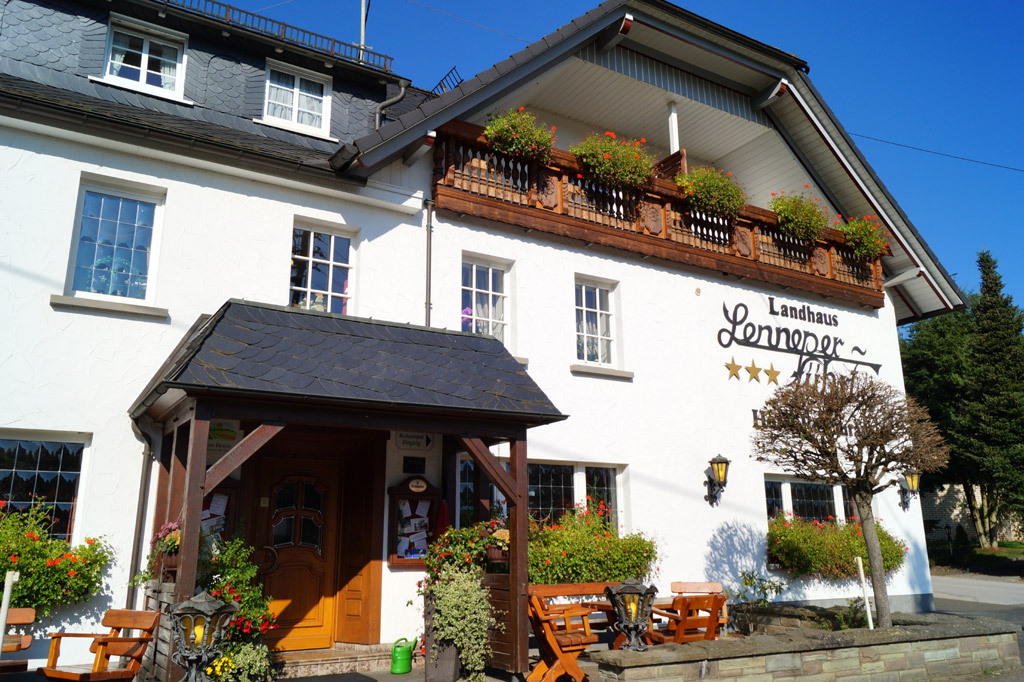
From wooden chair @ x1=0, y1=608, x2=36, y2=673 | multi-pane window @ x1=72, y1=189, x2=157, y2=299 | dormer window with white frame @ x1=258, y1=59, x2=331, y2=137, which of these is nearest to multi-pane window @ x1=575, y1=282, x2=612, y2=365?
dormer window with white frame @ x1=258, y1=59, x2=331, y2=137

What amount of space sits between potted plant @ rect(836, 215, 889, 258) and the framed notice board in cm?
986

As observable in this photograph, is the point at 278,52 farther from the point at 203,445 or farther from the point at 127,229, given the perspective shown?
the point at 203,445

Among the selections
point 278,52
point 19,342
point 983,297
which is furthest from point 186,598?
point 983,297

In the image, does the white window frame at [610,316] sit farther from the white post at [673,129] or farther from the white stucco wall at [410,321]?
the white post at [673,129]

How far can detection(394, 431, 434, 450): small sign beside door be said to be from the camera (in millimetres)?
9594

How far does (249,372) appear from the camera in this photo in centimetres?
689

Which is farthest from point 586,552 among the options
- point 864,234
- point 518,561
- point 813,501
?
point 864,234

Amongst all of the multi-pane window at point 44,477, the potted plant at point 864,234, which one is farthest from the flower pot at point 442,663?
the potted plant at point 864,234

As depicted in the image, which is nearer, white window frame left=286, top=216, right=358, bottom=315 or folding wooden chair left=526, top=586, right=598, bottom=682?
folding wooden chair left=526, top=586, right=598, bottom=682

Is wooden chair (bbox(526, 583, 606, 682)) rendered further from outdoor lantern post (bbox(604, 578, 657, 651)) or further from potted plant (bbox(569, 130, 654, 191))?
potted plant (bbox(569, 130, 654, 191))

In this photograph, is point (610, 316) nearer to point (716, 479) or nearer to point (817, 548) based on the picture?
point (716, 479)

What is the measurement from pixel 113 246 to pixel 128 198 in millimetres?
612

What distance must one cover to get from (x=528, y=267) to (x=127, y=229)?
5149 mm

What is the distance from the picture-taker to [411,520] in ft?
30.9
